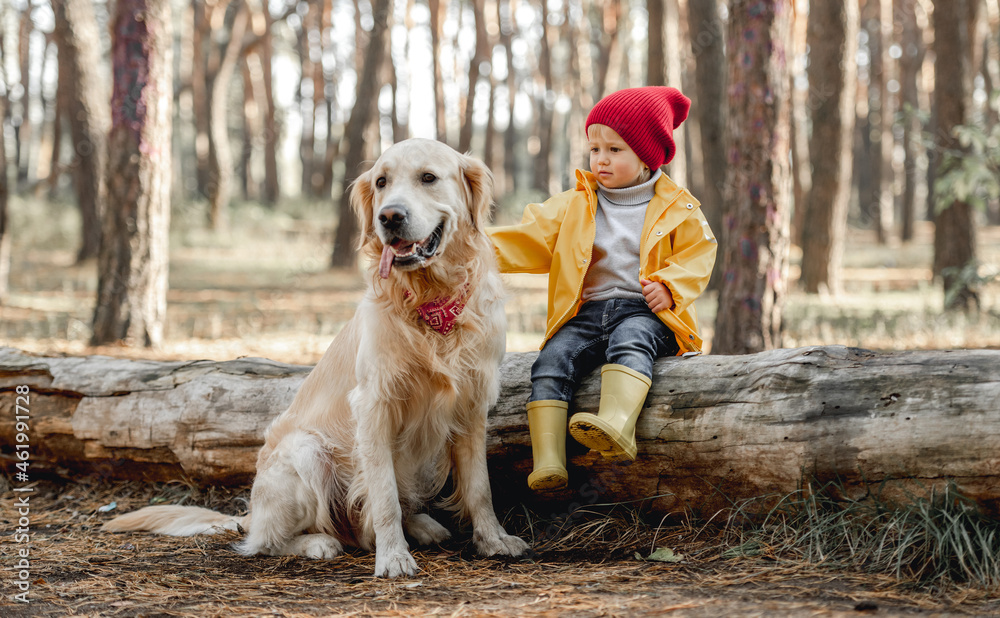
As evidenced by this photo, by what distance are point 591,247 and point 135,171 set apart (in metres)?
4.26

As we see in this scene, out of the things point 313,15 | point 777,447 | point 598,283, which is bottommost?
point 777,447

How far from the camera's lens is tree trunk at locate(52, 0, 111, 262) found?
30.1ft

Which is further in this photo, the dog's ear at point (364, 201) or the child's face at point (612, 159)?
the child's face at point (612, 159)

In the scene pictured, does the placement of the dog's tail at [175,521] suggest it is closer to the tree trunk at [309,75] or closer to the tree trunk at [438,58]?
the tree trunk at [438,58]

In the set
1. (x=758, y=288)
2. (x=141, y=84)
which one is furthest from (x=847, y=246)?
(x=141, y=84)

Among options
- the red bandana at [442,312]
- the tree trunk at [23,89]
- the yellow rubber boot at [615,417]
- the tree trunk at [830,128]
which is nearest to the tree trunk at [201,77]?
the tree trunk at [23,89]

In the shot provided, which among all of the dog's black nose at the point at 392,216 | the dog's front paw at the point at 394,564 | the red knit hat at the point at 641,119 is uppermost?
the red knit hat at the point at 641,119

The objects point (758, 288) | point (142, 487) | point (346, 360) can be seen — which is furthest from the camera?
point (758, 288)

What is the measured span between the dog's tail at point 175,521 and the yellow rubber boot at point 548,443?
54.5 inches

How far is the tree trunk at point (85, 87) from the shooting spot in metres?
9.18

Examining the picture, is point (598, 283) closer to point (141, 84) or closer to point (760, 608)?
point (760, 608)

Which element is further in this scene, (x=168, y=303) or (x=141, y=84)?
(x=168, y=303)

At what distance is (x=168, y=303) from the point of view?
9.65m

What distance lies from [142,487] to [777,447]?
10.8ft
